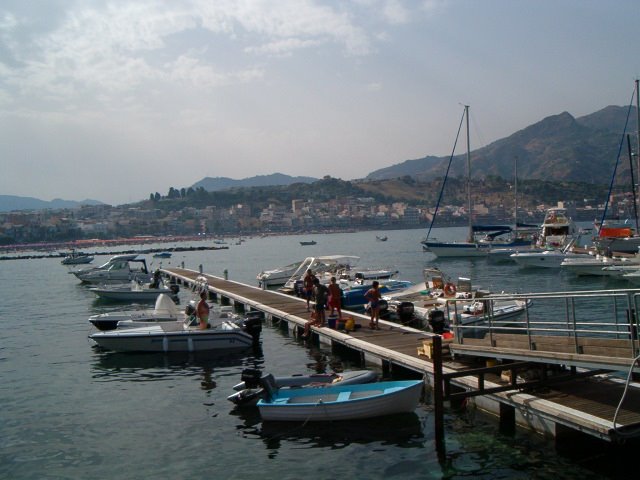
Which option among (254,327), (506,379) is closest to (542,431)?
(506,379)

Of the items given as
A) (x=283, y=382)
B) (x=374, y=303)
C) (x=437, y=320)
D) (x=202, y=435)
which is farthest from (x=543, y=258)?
(x=202, y=435)

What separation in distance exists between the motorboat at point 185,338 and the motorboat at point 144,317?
2.09m

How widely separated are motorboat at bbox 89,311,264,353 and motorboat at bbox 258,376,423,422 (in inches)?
292

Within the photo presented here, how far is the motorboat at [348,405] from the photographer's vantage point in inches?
535

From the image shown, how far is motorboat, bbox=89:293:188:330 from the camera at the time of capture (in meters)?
24.8

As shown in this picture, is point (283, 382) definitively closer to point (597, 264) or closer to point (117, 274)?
point (597, 264)

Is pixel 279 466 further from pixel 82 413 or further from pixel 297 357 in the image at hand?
pixel 297 357

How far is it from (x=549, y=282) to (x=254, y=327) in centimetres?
2895

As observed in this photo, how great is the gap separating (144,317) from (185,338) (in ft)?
14.9

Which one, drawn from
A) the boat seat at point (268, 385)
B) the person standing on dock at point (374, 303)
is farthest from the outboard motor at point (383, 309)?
the boat seat at point (268, 385)

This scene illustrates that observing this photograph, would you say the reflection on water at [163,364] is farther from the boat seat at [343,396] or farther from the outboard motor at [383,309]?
the outboard motor at [383,309]

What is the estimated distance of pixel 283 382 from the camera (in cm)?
1569

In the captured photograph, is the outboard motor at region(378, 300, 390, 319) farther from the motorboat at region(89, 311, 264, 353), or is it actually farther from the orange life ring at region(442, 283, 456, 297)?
the motorboat at region(89, 311, 264, 353)

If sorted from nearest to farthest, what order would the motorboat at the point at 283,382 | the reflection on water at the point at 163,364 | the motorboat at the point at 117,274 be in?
the motorboat at the point at 283,382 < the reflection on water at the point at 163,364 < the motorboat at the point at 117,274
